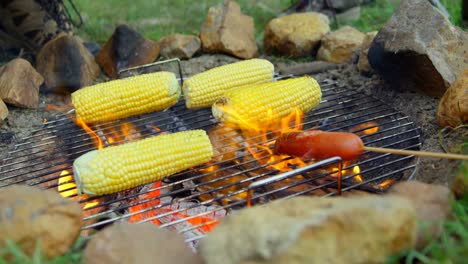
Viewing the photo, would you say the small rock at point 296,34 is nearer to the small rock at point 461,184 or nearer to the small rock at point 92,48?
the small rock at point 92,48

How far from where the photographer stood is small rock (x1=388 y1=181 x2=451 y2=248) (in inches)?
78.8

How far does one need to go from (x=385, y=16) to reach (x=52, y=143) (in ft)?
15.3

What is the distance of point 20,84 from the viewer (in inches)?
179

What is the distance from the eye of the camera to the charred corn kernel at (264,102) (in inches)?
136

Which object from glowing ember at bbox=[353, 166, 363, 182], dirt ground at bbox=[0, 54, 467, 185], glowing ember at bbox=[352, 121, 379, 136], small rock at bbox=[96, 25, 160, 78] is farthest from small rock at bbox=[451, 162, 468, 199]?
small rock at bbox=[96, 25, 160, 78]

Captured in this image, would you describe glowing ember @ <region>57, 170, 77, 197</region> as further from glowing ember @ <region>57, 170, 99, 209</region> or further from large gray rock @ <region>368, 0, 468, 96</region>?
large gray rock @ <region>368, 0, 468, 96</region>

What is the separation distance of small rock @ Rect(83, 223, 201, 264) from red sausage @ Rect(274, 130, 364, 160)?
39.0 inches

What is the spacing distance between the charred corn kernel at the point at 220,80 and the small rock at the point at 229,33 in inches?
56.5

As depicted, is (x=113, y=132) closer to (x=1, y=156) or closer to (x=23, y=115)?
(x=1, y=156)

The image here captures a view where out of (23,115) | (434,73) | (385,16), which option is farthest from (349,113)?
(385,16)

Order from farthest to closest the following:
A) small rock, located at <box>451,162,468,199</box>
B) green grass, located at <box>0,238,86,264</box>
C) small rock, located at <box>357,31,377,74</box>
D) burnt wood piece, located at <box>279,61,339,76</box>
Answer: burnt wood piece, located at <box>279,61,339,76</box>, small rock, located at <box>357,31,377,74</box>, small rock, located at <box>451,162,468,199</box>, green grass, located at <box>0,238,86,264</box>

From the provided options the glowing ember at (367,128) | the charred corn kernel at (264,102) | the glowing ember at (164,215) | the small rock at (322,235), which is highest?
the small rock at (322,235)

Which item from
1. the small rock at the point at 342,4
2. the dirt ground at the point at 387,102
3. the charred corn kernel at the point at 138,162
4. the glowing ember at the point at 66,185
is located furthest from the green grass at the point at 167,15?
the glowing ember at the point at 66,185

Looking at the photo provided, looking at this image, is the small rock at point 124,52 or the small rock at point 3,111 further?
the small rock at point 124,52
